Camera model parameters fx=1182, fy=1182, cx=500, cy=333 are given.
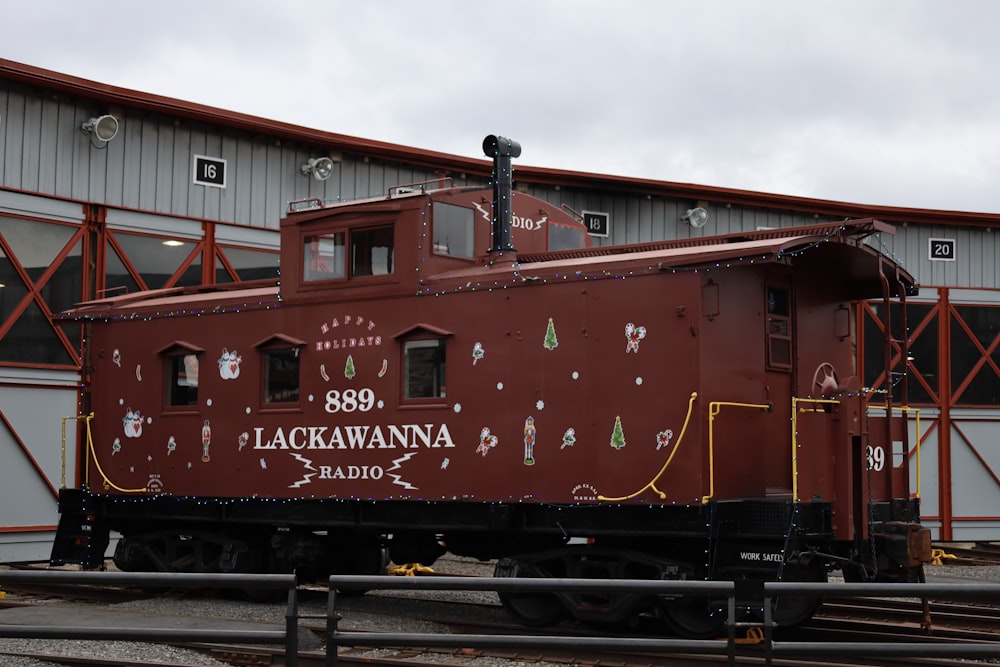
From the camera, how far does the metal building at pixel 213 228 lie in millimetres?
18953

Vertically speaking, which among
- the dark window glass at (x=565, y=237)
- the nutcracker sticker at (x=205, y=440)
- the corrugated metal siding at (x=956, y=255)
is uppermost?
the corrugated metal siding at (x=956, y=255)

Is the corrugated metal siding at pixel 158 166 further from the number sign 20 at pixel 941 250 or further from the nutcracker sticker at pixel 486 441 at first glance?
the number sign 20 at pixel 941 250

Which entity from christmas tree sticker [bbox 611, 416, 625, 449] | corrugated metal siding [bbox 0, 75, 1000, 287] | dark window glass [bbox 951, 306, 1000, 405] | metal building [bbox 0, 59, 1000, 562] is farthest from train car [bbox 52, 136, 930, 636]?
A: dark window glass [bbox 951, 306, 1000, 405]

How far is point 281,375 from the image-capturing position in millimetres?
14359

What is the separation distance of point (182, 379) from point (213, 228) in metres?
6.37

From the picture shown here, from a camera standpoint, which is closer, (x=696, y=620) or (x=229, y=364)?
(x=696, y=620)

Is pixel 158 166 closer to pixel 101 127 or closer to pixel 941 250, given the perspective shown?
pixel 101 127

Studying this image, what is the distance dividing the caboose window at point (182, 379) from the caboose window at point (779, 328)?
7331mm

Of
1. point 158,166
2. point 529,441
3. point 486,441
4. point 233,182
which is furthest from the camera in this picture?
point 233,182

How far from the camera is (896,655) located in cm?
582

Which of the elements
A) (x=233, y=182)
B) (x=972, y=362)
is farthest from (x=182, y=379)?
(x=972, y=362)

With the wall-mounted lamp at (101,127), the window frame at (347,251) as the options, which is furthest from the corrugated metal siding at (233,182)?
the window frame at (347,251)

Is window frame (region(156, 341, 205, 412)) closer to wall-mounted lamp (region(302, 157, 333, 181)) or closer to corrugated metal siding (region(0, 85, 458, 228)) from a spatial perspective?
corrugated metal siding (region(0, 85, 458, 228))

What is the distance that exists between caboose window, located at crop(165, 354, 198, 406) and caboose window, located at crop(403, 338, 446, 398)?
345cm
